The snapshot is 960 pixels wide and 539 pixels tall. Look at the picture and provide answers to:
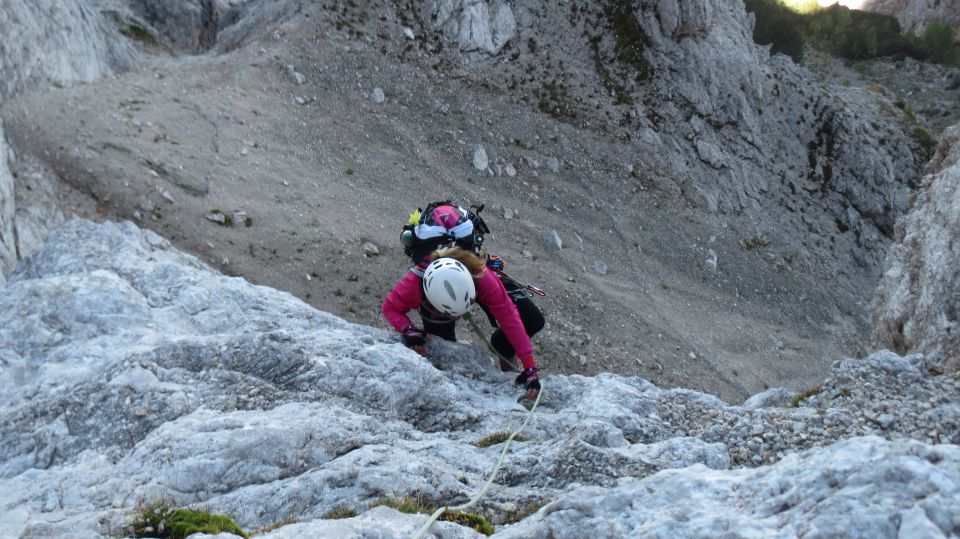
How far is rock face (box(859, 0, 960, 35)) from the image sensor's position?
92.9 metres

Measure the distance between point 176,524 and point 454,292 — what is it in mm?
5180

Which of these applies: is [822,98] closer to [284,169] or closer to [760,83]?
[760,83]

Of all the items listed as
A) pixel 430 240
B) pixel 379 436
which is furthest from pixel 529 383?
pixel 430 240

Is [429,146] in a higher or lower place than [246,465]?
higher

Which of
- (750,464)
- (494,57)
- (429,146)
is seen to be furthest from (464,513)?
(494,57)

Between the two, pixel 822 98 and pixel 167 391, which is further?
pixel 822 98

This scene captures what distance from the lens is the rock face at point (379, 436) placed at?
4.45 m

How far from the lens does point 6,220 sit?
54.2 feet

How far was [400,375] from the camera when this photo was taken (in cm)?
942

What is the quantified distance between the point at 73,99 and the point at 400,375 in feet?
66.5

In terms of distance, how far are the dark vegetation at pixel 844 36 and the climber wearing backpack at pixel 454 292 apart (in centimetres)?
6771

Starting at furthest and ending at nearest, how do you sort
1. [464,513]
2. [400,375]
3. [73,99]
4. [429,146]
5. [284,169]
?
[429,146]
[284,169]
[73,99]
[400,375]
[464,513]

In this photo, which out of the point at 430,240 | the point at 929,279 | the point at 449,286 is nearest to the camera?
the point at 449,286

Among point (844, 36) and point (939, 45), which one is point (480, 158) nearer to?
point (844, 36)
